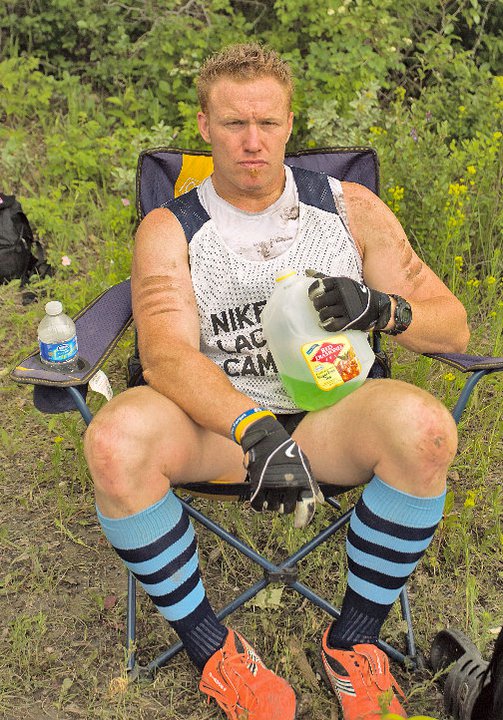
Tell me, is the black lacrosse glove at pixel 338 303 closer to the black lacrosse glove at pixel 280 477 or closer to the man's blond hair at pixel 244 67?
the black lacrosse glove at pixel 280 477

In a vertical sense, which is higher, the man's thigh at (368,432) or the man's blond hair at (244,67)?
the man's blond hair at (244,67)

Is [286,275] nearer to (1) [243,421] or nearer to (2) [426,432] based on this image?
(1) [243,421]

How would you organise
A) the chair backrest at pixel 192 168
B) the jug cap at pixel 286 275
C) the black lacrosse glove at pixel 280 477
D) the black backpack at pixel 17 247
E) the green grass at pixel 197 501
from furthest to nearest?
the black backpack at pixel 17 247
the chair backrest at pixel 192 168
the green grass at pixel 197 501
the jug cap at pixel 286 275
the black lacrosse glove at pixel 280 477

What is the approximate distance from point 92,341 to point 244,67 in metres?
0.88

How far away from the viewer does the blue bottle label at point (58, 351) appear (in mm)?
2326

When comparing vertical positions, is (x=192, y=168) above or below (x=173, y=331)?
above

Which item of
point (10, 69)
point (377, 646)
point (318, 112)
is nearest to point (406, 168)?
point (318, 112)

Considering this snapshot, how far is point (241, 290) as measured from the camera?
2.61m

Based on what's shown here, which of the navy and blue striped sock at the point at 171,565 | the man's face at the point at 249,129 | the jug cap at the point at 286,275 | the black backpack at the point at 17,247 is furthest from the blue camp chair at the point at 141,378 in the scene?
the black backpack at the point at 17,247

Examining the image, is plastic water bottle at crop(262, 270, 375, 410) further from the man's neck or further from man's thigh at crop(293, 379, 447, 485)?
the man's neck

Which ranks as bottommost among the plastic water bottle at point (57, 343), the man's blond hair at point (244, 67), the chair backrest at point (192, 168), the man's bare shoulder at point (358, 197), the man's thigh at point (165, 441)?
the man's thigh at point (165, 441)

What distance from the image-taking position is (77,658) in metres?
2.62

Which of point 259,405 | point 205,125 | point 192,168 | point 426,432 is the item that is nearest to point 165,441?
point 259,405

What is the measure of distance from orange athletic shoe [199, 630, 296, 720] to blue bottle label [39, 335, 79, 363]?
33.1 inches
